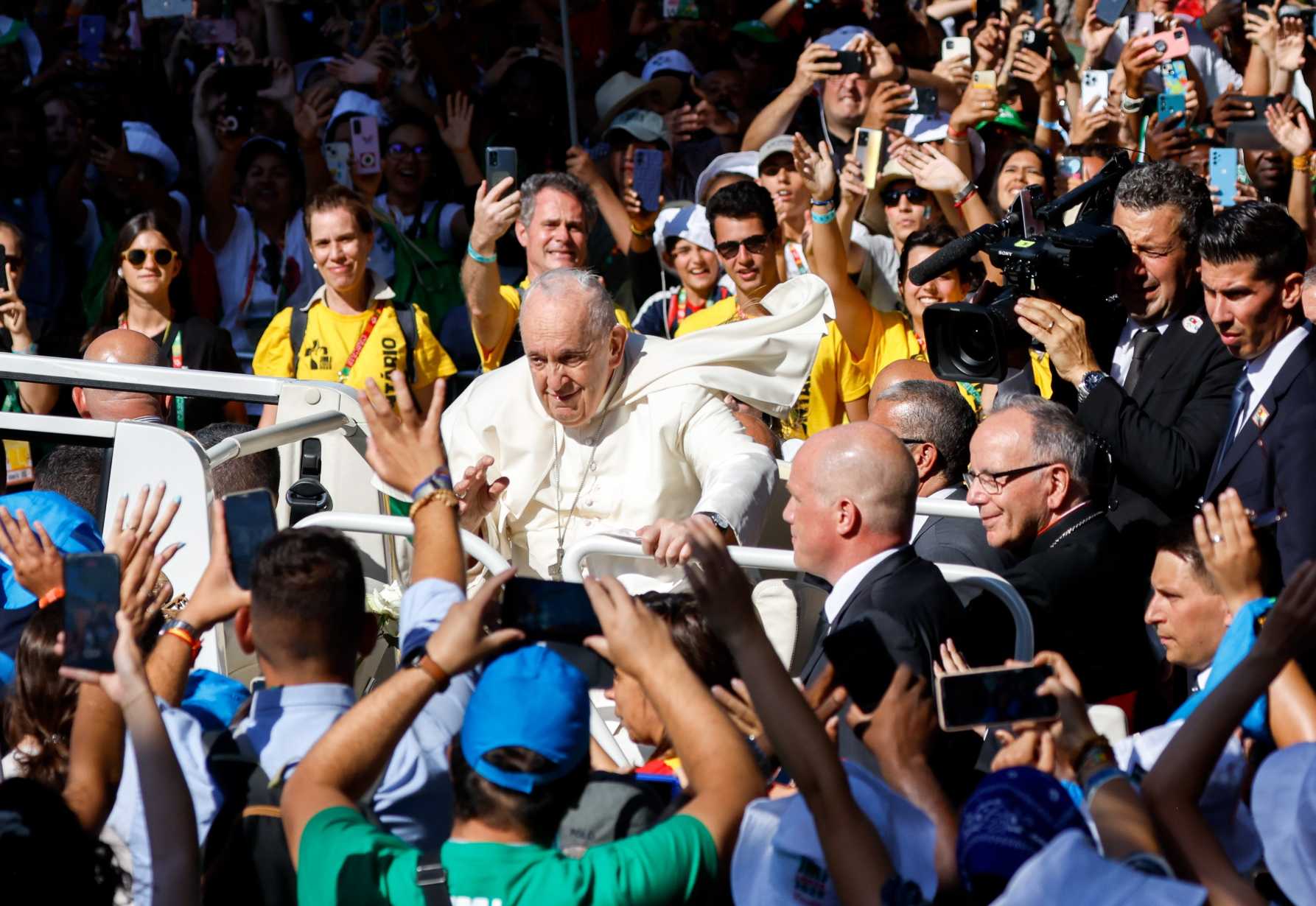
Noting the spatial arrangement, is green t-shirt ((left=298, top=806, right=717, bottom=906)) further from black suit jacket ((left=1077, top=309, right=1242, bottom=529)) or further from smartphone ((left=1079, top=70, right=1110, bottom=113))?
smartphone ((left=1079, top=70, right=1110, bottom=113))

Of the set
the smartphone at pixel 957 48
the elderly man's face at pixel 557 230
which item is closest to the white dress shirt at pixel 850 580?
the elderly man's face at pixel 557 230

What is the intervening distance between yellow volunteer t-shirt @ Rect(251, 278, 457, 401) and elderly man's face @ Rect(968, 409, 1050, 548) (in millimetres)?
2909

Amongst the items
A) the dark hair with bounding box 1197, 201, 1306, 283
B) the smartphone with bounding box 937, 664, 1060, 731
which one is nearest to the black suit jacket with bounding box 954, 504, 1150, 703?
the dark hair with bounding box 1197, 201, 1306, 283

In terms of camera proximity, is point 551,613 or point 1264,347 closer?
point 551,613

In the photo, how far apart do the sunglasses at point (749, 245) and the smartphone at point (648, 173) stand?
107cm

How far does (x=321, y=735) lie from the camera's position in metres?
2.75

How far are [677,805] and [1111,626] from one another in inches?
73.7

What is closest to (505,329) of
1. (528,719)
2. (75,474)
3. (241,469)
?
(241,469)

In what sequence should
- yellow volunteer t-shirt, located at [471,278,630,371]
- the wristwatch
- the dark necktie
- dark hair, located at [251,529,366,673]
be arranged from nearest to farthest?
dark hair, located at [251,529,366,673]
the wristwatch
the dark necktie
yellow volunteer t-shirt, located at [471,278,630,371]

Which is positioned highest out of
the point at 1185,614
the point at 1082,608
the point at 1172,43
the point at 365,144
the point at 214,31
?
the point at 214,31

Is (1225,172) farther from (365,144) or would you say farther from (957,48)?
(365,144)

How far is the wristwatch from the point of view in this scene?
4.26 metres

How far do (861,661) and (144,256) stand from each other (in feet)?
15.6

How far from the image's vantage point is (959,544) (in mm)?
4492
